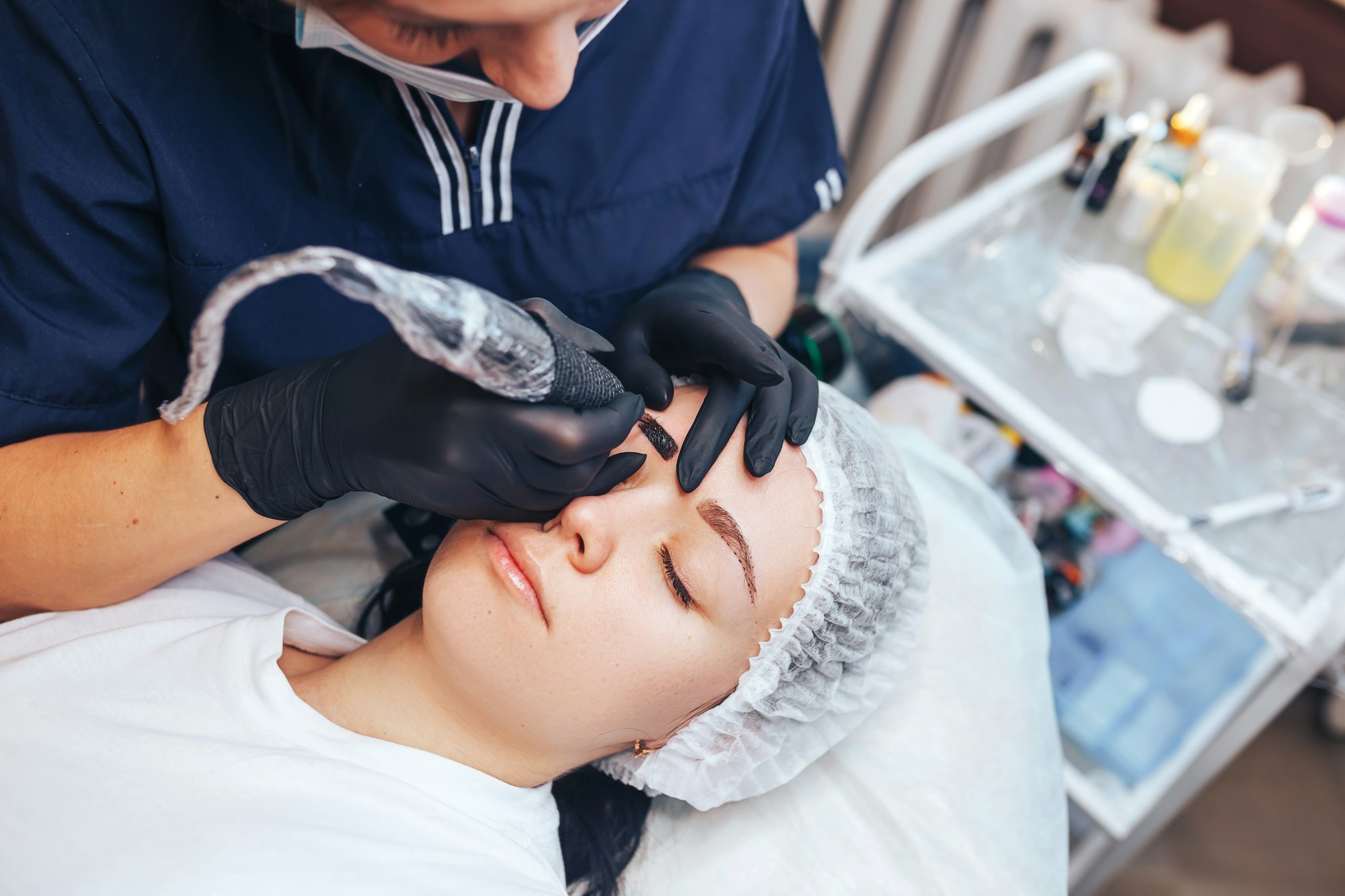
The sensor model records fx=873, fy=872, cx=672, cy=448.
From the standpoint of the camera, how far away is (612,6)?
0.74m

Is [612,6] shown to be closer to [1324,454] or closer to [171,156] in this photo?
[171,156]

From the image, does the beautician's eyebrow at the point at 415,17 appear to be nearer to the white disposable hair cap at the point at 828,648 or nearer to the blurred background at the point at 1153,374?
the white disposable hair cap at the point at 828,648

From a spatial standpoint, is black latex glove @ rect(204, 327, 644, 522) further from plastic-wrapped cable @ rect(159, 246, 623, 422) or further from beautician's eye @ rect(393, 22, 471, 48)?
beautician's eye @ rect(393, 22, 471, 48)

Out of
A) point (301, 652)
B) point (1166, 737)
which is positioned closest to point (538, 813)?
point (301, 652)

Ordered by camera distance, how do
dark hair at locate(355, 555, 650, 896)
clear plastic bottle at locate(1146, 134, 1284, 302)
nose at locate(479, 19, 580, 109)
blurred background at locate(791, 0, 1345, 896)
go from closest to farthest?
nose at locate(479, 19, 580, 109) → dark hair at locate(355, 555, 650, 896) → blurred background at locate(791, 0, 1345, 896) → clear plastic bottle at locate(1146, 134, 1284, 302)

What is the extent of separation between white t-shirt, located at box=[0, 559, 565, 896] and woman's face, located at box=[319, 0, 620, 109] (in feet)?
2.11

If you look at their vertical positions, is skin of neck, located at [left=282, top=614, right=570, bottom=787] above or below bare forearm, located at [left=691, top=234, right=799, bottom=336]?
below

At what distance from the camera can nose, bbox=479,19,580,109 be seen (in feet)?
2.12

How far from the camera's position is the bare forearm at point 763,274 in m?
1.23

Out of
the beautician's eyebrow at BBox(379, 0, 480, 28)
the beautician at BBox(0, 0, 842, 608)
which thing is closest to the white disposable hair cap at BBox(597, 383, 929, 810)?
the beautician at BBox(0, 0, 842, 608)

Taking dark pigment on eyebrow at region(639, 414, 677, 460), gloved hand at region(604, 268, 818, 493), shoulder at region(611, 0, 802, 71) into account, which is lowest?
dark pigment on eyebrow at region(639, 414, 677, 460)

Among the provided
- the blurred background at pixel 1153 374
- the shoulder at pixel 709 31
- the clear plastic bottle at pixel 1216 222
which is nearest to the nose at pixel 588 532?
the shoulder at pixel 709 31

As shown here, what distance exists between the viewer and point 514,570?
878mm

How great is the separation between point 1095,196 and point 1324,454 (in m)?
0.61
